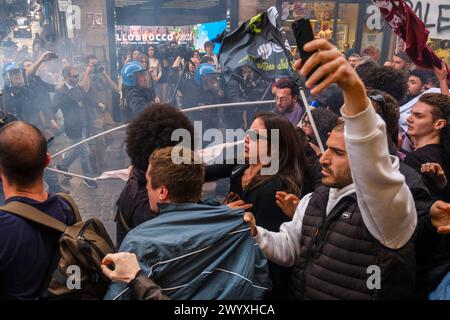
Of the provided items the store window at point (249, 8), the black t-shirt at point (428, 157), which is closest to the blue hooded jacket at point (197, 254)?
the black t-shirt at point (428, 157)

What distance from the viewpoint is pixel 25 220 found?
1.63 metres

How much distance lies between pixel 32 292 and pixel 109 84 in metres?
6.65

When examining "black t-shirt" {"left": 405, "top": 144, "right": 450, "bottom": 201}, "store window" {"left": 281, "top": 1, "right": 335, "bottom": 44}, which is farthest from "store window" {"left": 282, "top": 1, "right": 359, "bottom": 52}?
"black t-shirt" {"left": 405, "top": 144, "right": 450, "bottom": 201}

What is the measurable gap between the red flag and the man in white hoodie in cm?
200

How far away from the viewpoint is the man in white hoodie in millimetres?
1215

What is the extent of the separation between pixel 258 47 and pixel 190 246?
2.70 meters

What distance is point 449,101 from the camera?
9.11 feet

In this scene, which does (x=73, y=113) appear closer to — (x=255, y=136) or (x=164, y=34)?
(x=164, y=34)

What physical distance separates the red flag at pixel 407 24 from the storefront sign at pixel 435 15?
0.72 m

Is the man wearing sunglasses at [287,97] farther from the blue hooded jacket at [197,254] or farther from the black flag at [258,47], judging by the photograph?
the blue hooded jacket at [197,254]

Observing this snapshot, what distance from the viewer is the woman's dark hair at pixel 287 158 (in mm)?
2303

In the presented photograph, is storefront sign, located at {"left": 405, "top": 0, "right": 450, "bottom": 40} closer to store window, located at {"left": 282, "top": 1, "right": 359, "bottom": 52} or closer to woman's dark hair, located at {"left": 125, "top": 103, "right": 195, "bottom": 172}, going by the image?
woman's dark hair, located at {"left": 125, "top": 103, "right": 195, "bottom": 172}

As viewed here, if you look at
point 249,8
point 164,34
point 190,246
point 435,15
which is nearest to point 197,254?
point 190,246
